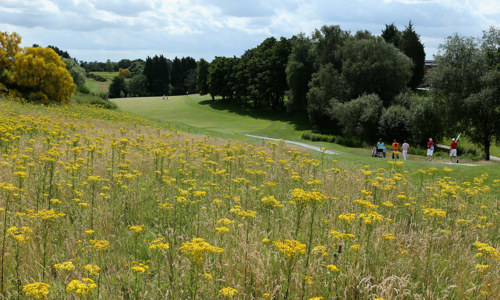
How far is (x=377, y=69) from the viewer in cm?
4278

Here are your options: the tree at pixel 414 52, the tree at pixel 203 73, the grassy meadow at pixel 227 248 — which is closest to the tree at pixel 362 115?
the tree at pixel 414 52

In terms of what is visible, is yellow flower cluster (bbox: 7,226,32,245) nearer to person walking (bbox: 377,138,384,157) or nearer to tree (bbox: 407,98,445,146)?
person walking (bbox: 377,138,384,157)

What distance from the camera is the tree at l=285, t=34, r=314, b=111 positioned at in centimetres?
5256

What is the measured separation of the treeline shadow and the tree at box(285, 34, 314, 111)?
8.10 ft

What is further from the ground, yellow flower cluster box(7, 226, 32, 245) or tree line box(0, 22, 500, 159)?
tree line box(0, 22, 500, 159)

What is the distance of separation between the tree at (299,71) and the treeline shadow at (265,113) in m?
2.47

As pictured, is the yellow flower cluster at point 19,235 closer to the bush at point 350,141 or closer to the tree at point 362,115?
the bush at point 350,141

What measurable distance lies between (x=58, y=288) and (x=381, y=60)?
44.5 meters

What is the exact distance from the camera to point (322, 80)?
1832 inches

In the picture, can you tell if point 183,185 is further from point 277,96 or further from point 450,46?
point 277,96

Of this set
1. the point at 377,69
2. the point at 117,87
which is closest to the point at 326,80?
the point at 377,69

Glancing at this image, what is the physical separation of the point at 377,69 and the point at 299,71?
41.6ft

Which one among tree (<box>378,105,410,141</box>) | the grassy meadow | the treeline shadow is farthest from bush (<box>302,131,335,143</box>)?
the grassy meadow

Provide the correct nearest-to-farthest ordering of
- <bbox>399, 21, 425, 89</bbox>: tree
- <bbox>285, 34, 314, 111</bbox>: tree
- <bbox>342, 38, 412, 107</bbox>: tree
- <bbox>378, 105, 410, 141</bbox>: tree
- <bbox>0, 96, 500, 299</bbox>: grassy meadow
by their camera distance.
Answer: <bbox>0, 96, 500, 299</bbox>: grassy meadow
<bbox>378, 105, 410, 141</bbox>: tree
<bbox>342, 38, 412, 107</bbox>: tree
<bbox>285, 34, 314, 111</bbox>: tree
<bbox>399, 21, 425, 89</bbox>: tree
